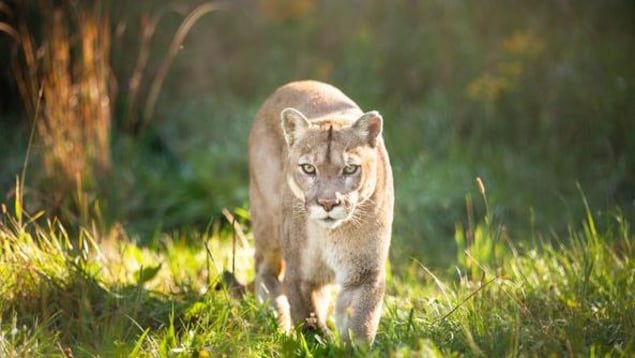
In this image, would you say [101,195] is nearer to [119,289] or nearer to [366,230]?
[119,289]

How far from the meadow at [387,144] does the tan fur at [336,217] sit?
0.81 ft

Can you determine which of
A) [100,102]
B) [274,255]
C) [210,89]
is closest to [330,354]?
[274,255]

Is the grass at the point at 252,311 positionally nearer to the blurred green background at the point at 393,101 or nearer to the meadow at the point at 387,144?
the meadow at the point at 387,144

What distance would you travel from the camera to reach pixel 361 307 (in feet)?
17.3

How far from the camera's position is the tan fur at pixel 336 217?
17.1 feet

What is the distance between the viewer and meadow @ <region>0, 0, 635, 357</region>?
17.3 ft

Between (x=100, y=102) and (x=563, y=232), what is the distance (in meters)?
4.19

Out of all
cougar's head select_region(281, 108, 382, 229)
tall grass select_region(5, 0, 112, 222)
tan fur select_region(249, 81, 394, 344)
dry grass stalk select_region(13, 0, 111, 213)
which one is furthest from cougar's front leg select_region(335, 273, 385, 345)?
dry grass stalk select_region(13, 0, 111, 213)

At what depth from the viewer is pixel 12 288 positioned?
5508mm

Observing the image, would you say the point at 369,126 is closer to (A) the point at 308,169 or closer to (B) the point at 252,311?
(A) the point at 308,169

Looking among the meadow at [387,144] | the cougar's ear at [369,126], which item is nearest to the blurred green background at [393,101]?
the meadow at [387,144]

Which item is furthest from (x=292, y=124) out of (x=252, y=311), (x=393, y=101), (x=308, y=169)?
(x=393, y=101)

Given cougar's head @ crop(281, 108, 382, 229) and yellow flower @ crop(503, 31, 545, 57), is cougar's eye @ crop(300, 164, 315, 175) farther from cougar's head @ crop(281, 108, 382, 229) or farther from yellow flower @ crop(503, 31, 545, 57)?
yellow flower @ crop(503, 31, 545, 57)

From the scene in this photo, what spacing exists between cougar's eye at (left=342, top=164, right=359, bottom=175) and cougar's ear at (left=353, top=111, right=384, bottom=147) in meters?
0.24
